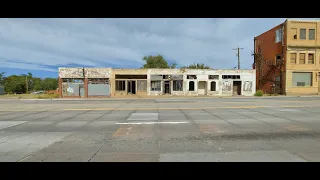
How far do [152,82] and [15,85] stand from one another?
234 feet

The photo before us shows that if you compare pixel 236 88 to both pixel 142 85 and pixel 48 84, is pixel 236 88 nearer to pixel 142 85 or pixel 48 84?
pixel 142 85

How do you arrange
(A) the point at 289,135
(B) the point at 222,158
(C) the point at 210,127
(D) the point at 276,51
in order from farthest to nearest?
1. (D) the point at 276,51
2. (C) the point at 210,127
3. (A) the point at 289,135
4. (B) the point at 222,158

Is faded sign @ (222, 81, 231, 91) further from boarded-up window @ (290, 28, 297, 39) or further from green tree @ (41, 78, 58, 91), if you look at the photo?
green tree @ (41, 78, 58, 91)

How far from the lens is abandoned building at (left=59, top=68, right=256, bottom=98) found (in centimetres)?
3209

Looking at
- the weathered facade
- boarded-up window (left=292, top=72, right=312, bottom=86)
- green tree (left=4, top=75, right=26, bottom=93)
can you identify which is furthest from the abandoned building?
green tree (left=4, top=75, right=26, bottom=93)

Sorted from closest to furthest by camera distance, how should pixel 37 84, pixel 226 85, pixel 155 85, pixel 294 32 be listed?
1. pixel 294 32
2. pixel 155 85
3. pixel 226 85
4. pixel 37 84

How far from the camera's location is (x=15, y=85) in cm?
7719

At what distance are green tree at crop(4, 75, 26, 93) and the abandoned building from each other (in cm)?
6120

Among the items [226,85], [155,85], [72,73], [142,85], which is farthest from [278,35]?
[72,73]

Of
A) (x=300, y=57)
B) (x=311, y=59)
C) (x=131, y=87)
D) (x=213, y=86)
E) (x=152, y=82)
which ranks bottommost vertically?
(x=131, y=87)

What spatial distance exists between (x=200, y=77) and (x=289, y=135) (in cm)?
2752
